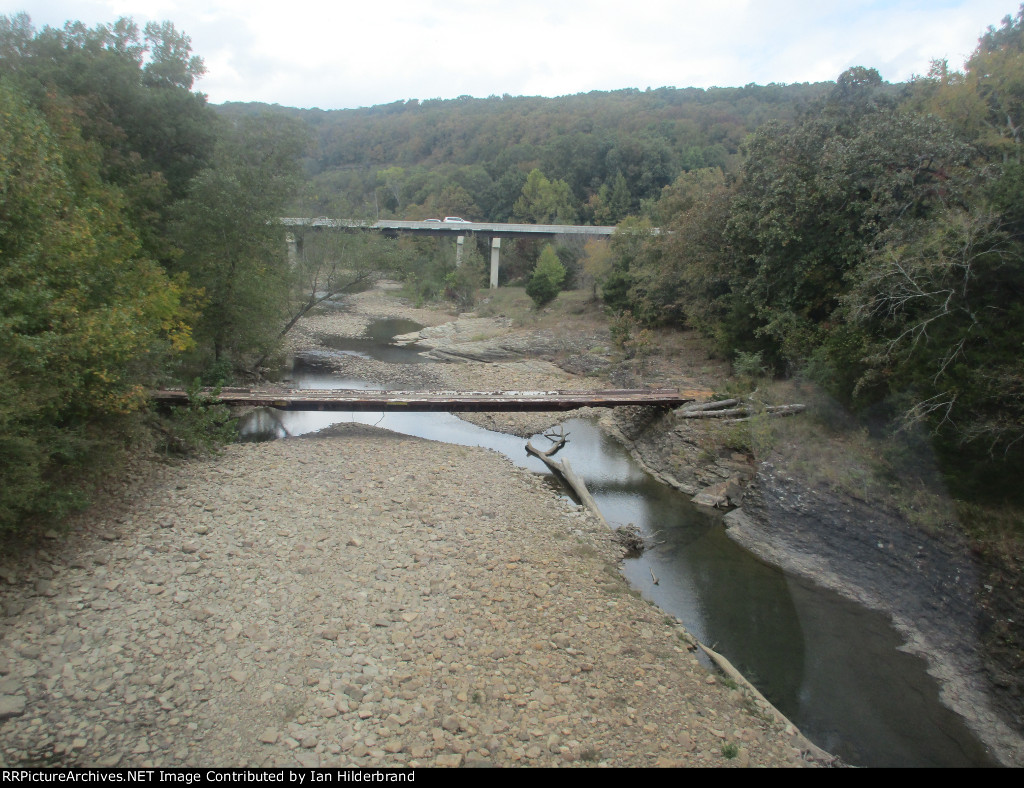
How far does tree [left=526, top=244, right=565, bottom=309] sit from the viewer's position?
41.0m

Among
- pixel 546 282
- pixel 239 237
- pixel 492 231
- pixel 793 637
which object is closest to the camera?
pixel 793 637

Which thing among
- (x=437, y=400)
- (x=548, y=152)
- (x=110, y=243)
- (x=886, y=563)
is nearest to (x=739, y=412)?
(x=886, y=563)

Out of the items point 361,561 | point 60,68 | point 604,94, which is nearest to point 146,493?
point 361,561

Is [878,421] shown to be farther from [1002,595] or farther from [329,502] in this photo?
[329,502]

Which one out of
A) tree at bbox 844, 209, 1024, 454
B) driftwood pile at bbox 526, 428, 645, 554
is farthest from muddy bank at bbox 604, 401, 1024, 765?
driftwood pile at bbox 526, 428, 645, 554

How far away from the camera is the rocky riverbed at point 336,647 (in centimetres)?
696

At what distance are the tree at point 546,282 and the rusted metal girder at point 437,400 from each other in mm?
22737

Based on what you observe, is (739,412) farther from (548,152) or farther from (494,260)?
(548,152)

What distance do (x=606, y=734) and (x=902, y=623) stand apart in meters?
6.77

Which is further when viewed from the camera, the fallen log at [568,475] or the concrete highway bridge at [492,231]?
the concrete highway bridge at [492,231]

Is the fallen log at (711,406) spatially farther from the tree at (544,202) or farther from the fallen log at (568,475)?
the tree at (544,202)

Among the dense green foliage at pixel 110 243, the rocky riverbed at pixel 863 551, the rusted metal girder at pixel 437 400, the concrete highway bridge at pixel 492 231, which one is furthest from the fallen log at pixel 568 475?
the concrete highway bridge at pixel 492 231

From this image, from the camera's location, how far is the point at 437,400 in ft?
61.0

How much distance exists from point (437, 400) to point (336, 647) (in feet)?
35.2
